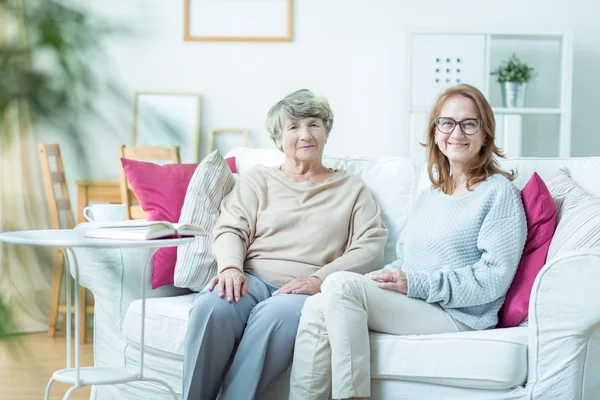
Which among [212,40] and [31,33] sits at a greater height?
[212,40]

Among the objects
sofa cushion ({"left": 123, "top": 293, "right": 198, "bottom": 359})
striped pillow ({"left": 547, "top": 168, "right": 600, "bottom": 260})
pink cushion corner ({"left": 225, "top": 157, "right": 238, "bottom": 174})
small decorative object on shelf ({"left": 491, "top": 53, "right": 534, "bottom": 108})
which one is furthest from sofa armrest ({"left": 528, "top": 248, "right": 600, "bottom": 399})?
small decorative object on shelf ({"left": 491, "top": 53, "right": 534, "bottom": 108})

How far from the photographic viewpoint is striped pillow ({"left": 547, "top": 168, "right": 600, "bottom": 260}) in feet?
6.27

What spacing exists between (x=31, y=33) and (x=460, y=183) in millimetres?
1889

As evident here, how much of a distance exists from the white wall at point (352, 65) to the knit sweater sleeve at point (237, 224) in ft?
6.42

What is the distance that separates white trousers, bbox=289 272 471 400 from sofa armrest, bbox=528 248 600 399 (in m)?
0.23

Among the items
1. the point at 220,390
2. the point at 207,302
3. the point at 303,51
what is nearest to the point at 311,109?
the point at 207,302

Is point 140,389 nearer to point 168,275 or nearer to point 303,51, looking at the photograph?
point 168,275

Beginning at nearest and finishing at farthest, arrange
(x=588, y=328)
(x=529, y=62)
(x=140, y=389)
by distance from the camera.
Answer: (x=588, y=328) < (x=140, y=389) < (x=529, y=62)

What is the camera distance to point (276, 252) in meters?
2.32

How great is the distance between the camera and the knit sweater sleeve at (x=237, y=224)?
7.38ft

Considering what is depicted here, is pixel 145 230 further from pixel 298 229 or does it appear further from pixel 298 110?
pixel 298 110

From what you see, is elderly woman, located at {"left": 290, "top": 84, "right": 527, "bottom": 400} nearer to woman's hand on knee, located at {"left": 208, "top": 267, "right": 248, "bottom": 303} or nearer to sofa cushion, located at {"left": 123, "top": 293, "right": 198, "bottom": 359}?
woman's hand on knee, located at {"left": 208, "top": 267, "right": 248, "bottom": 303}

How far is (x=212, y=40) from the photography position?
441 cm

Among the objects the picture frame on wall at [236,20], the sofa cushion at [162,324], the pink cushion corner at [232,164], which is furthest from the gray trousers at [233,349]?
the picture frame on wall at [236,20]
